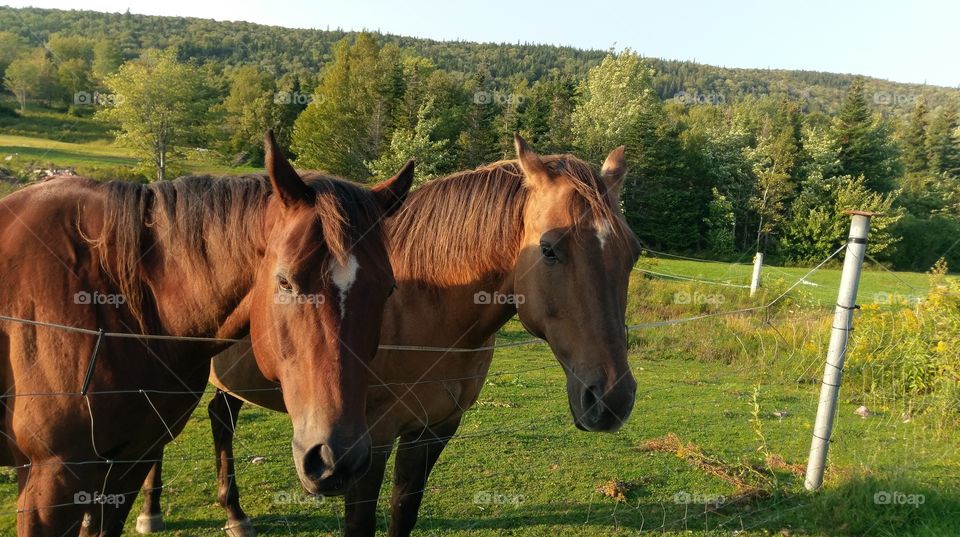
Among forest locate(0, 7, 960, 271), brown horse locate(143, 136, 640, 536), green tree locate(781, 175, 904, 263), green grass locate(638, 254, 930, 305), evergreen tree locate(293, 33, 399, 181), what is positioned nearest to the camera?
brown horse locate(143, 136, 640, 536)

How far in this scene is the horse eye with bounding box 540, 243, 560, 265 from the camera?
8.41 ft

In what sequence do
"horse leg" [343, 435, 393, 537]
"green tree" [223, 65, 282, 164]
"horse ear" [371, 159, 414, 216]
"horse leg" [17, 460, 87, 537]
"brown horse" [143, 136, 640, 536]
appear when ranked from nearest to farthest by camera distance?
"horse leg" [17, 460, 87, 537]
"horse ear" [371, 159, 414, 216]
"brown horse" [143, 136, 640, 536]
"horse leg" [343, 435, 393, 537]
"green tree" [223, 65, 282, 164]

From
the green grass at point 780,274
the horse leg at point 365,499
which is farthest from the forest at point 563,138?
the horse leg at point 365,499

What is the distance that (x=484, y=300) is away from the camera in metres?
3.06

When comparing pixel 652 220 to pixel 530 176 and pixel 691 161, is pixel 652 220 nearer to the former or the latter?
pixel 691 161

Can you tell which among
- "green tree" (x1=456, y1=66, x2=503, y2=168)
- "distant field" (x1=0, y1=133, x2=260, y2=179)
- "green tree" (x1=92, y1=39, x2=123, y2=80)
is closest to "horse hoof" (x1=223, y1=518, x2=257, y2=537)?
"distant field" (x1=0, y1=133, x2=260, y2=179)

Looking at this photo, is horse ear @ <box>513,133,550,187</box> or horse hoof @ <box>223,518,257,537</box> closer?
horse ear @ <box>513,133,550,187</box>

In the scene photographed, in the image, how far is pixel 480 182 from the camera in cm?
313

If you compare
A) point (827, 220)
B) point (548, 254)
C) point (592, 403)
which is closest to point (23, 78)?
point (548, 254)

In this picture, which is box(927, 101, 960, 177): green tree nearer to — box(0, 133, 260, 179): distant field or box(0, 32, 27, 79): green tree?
box(0, 133, 260, 179): distant field

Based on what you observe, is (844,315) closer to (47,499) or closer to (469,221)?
(469,221)

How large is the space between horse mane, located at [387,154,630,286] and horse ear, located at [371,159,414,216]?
2.22ft

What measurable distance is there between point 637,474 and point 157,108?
33.5 m

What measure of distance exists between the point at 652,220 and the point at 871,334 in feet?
88.8
